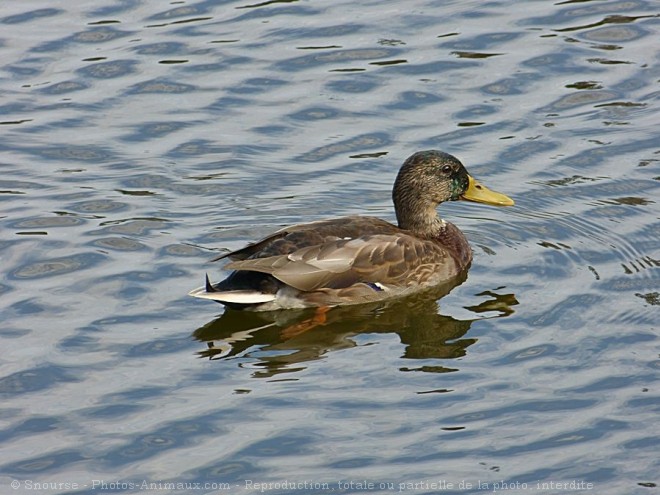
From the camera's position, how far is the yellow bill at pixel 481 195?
11875mm

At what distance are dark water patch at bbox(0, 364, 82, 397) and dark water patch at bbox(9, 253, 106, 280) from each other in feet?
5.29

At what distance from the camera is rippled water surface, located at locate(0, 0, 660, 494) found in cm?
835

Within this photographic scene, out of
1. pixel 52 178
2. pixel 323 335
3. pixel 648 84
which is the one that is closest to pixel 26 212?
pixel 52 178

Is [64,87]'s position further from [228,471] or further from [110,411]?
[228,471]

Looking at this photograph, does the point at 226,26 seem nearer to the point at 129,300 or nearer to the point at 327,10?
the point at 327,10

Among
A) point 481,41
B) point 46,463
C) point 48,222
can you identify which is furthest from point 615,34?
point 46,463

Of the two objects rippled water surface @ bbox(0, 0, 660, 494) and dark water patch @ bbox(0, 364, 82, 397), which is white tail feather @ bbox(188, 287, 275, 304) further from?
dark water patch @ bbox(0, 364, 82, 397)

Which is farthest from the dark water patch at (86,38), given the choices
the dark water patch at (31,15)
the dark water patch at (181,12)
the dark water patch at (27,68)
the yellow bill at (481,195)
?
the yellow bill at (481,195)

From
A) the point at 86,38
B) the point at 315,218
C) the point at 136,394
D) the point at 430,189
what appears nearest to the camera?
the point at 136,394

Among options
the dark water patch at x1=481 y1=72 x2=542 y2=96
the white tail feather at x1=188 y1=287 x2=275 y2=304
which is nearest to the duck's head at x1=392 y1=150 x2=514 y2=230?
the white tail feather at x1=188 y1=287 x2=275 y2=304

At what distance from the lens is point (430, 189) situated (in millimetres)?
11758

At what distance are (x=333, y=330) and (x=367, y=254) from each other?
866 millimetres

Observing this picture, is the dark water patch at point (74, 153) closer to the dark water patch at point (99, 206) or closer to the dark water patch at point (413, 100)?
the dark water patch at point (99, 206)

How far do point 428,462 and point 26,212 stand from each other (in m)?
5.09
